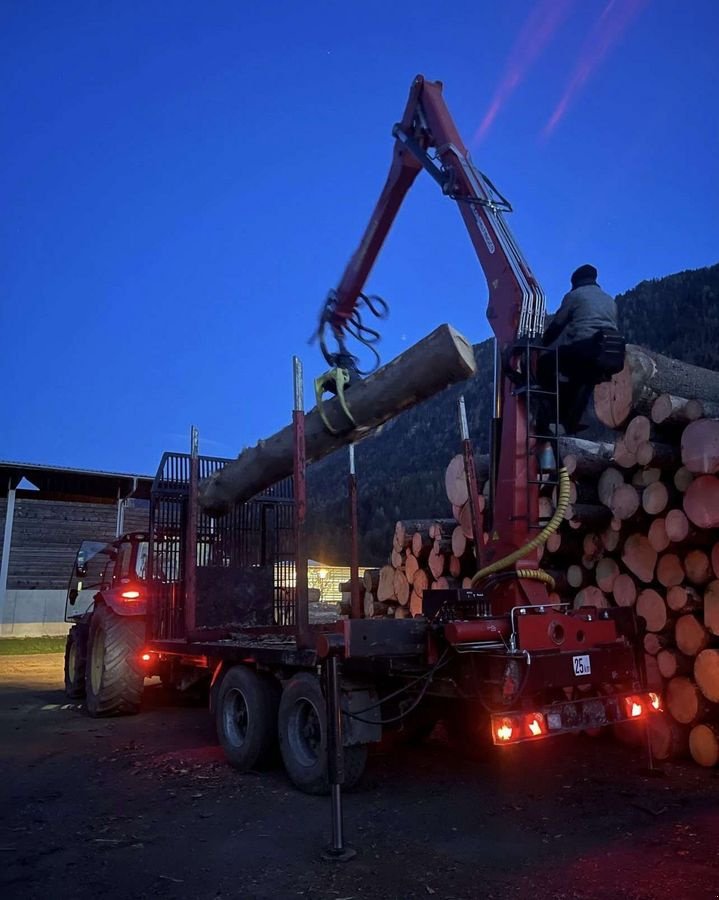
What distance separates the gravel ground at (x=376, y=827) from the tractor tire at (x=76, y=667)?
291 centimetres

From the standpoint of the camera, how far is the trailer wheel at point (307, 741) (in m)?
5.39

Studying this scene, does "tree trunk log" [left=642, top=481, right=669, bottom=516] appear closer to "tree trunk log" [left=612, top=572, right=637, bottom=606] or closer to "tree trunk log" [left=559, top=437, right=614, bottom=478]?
"tree trunk log" [left=612, top=572, right=637, bottom=606]

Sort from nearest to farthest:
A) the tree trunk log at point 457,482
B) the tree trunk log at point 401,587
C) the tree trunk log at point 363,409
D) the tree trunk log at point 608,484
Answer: the tree trunk log at point 363,409
the tree trunk log at point 608,484
the tree trunk log at point 457,482
the tree trunk log at point 401,587

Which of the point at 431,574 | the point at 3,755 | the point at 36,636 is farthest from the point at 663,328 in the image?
the point at 3,755

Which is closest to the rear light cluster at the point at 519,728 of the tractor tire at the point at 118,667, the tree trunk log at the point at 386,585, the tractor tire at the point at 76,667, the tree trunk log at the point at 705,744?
the tree trunk log at the point at 705,744

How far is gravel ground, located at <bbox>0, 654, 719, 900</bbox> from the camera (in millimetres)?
3789

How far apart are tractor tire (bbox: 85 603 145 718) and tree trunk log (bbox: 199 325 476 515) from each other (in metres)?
1.95

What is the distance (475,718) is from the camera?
621 cm

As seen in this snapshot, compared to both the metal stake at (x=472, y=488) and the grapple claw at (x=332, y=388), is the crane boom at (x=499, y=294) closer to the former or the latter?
the metal stake at (x=472, y=488)

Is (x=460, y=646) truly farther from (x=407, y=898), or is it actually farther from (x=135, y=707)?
(x=135, y=707)

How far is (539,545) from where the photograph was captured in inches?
200

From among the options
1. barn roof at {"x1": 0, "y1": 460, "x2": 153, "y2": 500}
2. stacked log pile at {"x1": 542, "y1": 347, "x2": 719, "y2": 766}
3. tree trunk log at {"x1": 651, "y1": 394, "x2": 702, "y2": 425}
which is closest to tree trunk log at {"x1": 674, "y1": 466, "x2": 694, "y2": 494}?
stacked log pile at {"x1": 542, "y1": 347, "x2": 719, "y2": 766}

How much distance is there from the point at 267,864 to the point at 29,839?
1550mm

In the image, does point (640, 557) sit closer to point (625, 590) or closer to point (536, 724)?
point (625, 590)
